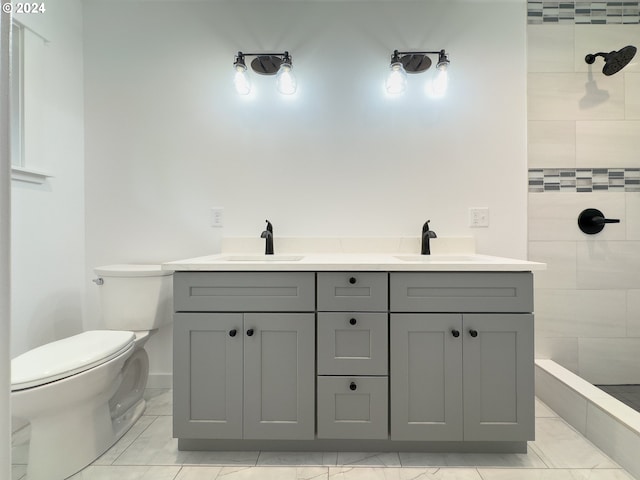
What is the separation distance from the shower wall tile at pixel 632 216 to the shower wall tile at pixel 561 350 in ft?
2.20

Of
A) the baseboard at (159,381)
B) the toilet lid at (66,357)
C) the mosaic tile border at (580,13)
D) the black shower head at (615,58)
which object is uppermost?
the mosaic tile border at (580,13)

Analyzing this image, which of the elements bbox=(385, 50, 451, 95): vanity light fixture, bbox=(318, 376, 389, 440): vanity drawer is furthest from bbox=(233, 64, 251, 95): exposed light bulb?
bbox=(318, 376, 389, 440): vanity drawer

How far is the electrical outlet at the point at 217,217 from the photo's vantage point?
190 centimetres

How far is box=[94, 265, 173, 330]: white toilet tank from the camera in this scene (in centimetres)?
169

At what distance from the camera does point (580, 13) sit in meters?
1.87

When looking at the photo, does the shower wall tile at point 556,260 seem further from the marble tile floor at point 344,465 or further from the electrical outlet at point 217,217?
the electrical outlet at point 217,217

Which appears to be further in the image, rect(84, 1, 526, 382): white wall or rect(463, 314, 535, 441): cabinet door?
rect(84, 1, 526, 382): white wall

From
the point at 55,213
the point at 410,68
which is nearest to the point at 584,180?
the point at 410,68

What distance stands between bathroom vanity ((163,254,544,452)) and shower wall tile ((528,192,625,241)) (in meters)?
0.75

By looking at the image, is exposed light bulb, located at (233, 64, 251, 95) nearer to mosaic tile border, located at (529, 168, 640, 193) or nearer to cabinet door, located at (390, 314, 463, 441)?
cabinet door, located at (390, 314, 463, 441)

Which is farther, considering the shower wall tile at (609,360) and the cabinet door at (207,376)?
the shower wall tile at (609,360)

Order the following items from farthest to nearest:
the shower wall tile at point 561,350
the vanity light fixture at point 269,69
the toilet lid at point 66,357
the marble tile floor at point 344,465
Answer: the shower wall tile at point 561,350, the vanity light fixture at point 269,69, the marble tile floor at point 344,465, the toilet lid at point 66,357

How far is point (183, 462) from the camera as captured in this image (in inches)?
52.6

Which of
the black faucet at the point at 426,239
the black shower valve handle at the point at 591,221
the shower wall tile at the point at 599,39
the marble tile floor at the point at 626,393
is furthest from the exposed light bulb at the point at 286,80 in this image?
the marble tile floor at the point at 626,393
